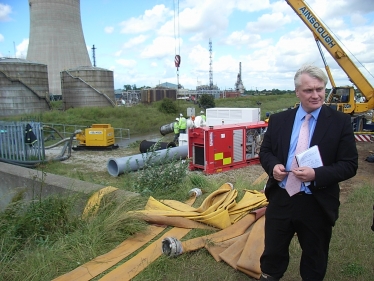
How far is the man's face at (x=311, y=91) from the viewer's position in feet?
6.72

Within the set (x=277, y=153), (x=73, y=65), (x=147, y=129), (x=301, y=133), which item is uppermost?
(x=73, y=65)

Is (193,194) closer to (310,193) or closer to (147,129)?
(310,193)

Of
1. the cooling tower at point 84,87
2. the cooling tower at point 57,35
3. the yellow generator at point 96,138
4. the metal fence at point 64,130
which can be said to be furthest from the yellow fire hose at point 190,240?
the cooling tower at point 57,35

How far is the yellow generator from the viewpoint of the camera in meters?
14.7

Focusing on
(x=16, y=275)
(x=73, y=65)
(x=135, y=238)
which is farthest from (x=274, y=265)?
(x=73, y=65)

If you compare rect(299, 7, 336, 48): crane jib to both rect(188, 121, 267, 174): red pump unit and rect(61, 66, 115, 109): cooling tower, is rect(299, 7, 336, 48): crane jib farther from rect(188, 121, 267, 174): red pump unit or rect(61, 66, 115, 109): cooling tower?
rect(61, 66, 115, 109): cooling tower

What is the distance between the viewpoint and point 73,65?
43875 millimetres

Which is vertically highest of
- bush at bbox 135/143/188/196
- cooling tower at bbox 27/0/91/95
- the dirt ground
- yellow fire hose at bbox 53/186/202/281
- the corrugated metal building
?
cooling tower at bbox 27/0/91/95

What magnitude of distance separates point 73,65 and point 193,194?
4352 cm

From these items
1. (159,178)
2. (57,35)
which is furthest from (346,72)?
(57,35)

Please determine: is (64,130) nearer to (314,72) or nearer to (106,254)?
(106,254)

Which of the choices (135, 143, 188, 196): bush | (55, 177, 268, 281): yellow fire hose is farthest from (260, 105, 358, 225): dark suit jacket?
(135, 143, 188, 196): bush

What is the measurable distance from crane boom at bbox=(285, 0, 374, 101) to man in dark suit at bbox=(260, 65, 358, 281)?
14845 millimetres

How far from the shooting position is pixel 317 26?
1520 centimetres
